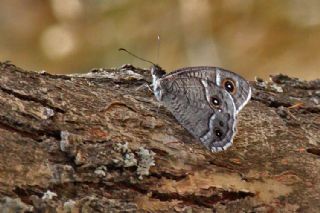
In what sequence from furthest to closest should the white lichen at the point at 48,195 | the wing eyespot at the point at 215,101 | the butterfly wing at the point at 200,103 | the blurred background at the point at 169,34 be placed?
1. the blurred background at the point at 169,34
2. the wing eyespot at the point at 215,101
3. the butterfly wing at the point at 200,103
4. the white lichen at the point at 48,195

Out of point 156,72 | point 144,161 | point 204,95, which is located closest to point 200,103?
point 204,95

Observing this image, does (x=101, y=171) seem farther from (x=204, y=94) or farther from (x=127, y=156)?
(x=204, y=94)

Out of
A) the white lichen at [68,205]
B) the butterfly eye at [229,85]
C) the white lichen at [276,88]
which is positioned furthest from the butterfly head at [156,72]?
the white lichen at [68,205]

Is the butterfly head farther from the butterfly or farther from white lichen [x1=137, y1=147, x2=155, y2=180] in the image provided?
white lichen [x1=137, y1=147, x2=155, y2=180]

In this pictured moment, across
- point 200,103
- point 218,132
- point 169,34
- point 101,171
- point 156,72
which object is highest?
point 169,34

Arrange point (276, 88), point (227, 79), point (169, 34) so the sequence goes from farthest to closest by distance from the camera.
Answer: point (169, 34)
point (276, 88)
point (227, 79)

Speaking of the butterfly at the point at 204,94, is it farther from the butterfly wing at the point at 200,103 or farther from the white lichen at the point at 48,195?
the white lichen at the point at 48,195
